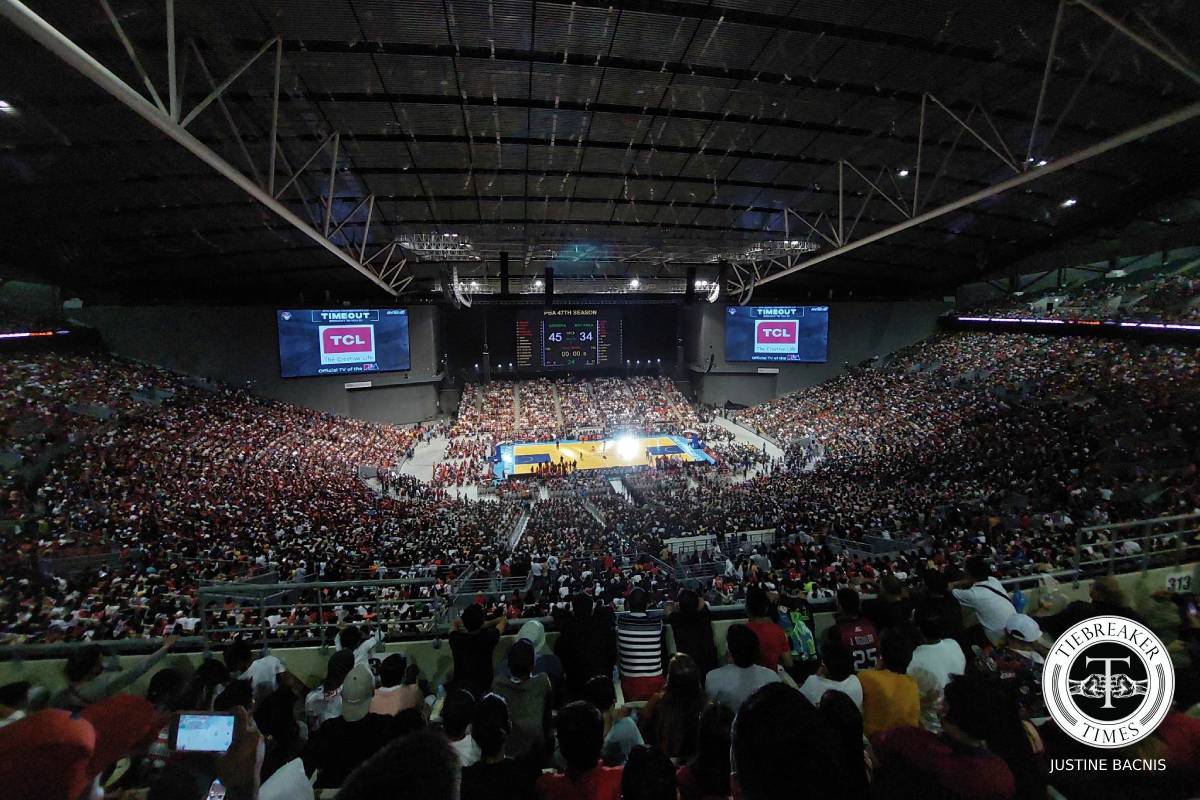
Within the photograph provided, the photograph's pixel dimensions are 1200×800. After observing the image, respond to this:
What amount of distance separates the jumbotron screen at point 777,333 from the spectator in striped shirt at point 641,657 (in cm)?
2795

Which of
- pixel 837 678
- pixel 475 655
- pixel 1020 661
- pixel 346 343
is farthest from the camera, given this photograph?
pixel 346 343

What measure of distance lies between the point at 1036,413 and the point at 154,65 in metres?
23.2

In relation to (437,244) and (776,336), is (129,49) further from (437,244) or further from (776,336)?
(776,336)

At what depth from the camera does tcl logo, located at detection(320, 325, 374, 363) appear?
79.7 ft

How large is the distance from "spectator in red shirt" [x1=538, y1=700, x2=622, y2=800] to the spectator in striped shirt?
1429mm

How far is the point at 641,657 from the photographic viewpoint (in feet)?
10.6

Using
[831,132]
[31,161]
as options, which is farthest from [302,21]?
[831,132]

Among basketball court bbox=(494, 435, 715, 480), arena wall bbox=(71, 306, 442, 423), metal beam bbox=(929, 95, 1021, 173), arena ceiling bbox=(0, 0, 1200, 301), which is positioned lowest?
basketball court bbox=(494, 435, 715, 480)

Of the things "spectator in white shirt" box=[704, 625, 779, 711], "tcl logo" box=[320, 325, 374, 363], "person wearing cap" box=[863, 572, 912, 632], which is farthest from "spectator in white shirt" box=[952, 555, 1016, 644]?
"tcl logo" box=[320, 325, 374, 363]

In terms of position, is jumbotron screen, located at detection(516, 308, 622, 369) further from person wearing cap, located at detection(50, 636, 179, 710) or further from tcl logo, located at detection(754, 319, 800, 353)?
person wearing cap, located at detection(50, 636, 179, 710)

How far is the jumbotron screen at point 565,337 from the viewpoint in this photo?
1188 inches

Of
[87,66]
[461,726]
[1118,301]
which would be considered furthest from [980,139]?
[1118,301]

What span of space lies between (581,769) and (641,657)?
1.51 meters

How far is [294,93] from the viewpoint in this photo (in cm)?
912
